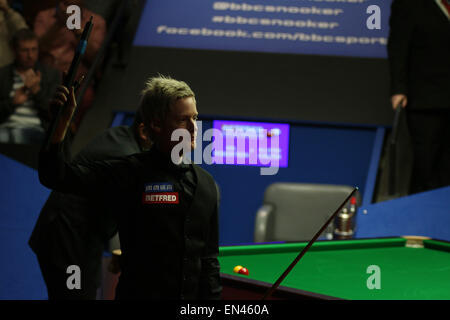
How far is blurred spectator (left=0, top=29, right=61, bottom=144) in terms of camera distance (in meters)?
4.21

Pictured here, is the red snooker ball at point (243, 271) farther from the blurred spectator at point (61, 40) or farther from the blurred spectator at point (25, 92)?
the blurred spectator at point (25, 92)

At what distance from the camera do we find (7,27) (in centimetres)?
448

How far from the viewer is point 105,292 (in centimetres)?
318

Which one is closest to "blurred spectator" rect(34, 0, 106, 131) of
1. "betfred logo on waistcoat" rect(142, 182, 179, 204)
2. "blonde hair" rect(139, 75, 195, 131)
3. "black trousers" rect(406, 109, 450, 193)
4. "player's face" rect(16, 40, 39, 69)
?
"player's face" rect(16, 40, 39, 69)

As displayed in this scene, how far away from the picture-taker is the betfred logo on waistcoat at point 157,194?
5.11 feet

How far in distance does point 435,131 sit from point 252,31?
1.39 metres

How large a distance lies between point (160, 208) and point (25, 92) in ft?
10.2

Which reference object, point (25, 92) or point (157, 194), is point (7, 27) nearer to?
point (25, 92)

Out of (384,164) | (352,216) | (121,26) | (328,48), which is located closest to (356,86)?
(328,48)

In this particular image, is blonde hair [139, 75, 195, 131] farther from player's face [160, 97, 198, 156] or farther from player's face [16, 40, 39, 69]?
player's face [16, 40, 39, 69]

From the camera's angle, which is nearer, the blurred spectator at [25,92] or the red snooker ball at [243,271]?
the red snooker ball at [243,271]

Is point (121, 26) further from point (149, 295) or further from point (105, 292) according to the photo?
point (149, 295)

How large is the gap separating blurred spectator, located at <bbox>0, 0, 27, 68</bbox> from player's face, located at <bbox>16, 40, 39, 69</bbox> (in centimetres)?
6

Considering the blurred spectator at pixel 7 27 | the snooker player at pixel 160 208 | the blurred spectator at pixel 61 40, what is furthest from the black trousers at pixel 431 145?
the snooker player at pixel 160 208
